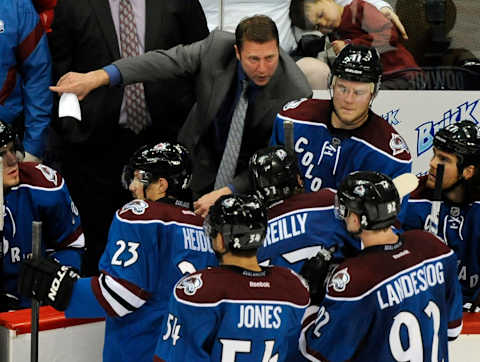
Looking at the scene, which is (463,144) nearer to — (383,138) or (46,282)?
(383,138)

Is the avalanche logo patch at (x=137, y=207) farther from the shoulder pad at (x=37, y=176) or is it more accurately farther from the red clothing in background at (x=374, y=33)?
the red clothing in background at (x=374, y=33)

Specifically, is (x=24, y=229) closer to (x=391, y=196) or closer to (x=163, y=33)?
(x=163, y=33)

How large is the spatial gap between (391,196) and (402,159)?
2.83 feet

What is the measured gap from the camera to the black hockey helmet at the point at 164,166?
4.20 meters

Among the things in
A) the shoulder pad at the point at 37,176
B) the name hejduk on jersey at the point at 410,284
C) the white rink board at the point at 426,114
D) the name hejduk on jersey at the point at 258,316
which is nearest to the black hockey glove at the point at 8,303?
the shoulder pad at the point at 37,176

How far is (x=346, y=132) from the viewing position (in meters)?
4.68

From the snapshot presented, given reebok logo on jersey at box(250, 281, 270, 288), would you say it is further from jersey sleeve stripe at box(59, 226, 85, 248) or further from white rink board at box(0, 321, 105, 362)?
jersey sleeve stripe at box(59, 226, 85, 248)

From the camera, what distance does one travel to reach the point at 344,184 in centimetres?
386

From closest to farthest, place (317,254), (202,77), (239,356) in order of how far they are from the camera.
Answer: (239,356)
(317,254)
(202,77)

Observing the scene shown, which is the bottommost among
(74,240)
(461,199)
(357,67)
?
(74,240)

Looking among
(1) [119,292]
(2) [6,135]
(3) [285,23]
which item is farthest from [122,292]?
(3) [285,23]

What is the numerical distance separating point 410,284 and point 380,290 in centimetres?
12

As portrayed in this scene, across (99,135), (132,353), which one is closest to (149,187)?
(132,353)

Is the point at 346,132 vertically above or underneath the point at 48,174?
above
